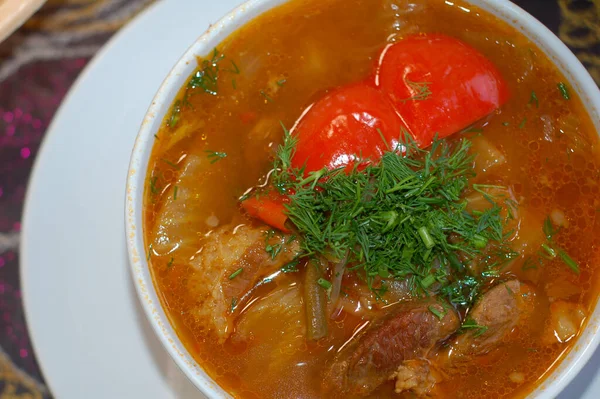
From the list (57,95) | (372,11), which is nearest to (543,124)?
(372,11)

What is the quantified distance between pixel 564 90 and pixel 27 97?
2.79 meters

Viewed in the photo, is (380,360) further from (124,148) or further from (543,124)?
(124,148)

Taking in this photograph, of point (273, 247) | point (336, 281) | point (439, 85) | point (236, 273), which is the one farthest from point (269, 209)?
point (439, 85)

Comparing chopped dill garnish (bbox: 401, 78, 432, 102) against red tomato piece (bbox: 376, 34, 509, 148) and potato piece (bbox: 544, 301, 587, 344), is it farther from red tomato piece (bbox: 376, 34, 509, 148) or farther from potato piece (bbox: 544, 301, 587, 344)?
potato piece (bbox: 544, 301, 587, 344)

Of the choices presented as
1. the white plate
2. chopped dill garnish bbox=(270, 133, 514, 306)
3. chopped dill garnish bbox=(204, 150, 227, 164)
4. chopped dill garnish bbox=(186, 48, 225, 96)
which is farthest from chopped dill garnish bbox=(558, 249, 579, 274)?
the white plate

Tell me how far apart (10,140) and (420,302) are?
8.05ft

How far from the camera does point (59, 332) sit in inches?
106

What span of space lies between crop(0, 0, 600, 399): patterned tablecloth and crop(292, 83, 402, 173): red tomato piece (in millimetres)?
1566

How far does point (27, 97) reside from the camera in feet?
11.4

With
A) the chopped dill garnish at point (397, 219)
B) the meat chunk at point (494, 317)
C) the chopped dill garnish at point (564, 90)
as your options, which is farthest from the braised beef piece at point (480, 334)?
the chopped dill garnish at point (564, 90)

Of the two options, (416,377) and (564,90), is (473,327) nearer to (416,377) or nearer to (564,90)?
(416,377)

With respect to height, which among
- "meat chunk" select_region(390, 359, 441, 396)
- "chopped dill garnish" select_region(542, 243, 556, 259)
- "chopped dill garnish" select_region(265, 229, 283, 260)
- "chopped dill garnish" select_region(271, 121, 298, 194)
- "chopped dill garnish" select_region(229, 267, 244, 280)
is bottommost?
"meat chunk" select_region(390, 359, 441, 396)

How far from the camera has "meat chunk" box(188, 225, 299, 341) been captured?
7.68ft

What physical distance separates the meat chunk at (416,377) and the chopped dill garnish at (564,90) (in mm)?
1172
